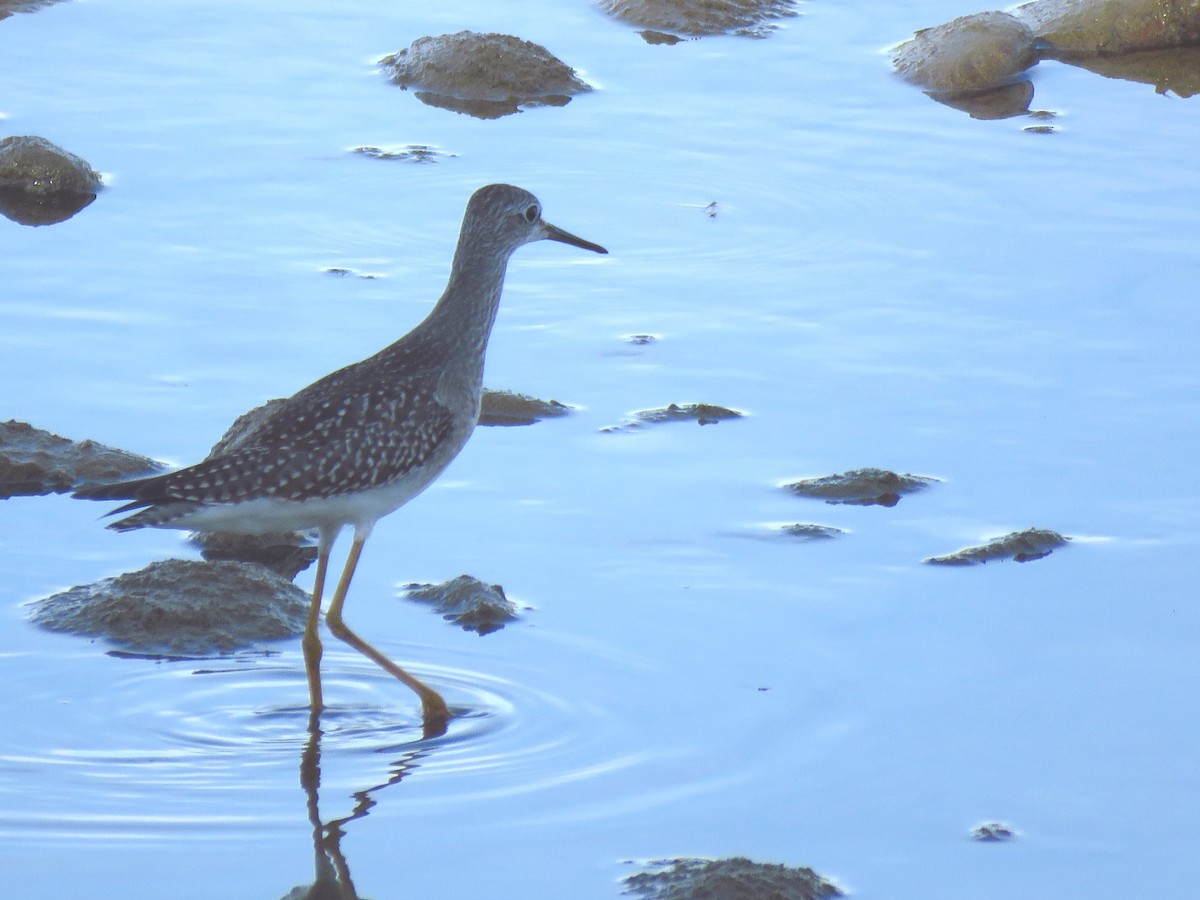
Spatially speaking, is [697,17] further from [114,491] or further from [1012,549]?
[114,491]

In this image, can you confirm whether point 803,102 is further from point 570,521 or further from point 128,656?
point 128,656

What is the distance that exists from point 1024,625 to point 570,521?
1.84m

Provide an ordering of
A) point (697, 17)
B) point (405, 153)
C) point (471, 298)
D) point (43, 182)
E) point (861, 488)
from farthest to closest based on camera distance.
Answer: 1. point (697, 17)
2. point (405, 153)
3. point (43, 182)
4. point (861, 488)
5. point (471, 298)

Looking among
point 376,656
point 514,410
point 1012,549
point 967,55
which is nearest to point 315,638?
point 376,656

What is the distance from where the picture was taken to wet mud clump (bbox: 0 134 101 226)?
36.8 feet

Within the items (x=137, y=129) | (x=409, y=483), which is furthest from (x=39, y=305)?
(x=409, y=483)

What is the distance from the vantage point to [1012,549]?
7.93 m

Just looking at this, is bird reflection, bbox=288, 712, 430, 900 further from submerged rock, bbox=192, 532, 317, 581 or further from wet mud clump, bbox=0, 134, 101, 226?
wet mud clump, bbox=0, 134, 101, 226

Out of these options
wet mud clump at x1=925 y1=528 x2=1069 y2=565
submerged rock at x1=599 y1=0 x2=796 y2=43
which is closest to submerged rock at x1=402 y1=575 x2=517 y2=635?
wet mud clump at x1=925 y1=528 x2=1069 y2=565

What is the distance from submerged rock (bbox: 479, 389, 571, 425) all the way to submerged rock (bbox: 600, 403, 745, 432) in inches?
13.2

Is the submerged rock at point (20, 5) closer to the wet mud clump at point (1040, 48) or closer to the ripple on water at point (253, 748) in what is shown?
the wet mud clump at point (1040, 48)

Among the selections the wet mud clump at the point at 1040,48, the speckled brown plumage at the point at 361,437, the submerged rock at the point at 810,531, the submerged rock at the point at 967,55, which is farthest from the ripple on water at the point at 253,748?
the submerged rock at the point at 967,55

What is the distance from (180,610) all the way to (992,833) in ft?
9.86

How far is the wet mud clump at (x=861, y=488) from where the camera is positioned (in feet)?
27.6
